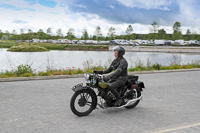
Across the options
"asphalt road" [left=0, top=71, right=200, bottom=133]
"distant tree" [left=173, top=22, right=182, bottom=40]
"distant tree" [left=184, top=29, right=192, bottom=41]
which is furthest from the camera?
"distant tree" [left=184, top=29, right=192, bottom=41]

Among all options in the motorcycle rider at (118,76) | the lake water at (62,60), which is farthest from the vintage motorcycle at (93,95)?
the lake water at (62,60)

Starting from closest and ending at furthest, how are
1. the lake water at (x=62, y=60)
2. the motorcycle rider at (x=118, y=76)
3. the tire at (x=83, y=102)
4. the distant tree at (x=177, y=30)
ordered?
the tire at (x=83, y=102) < the motorcycle rider at (x=118, y=76) < the lake water at (x=62, y=60) < the distant tree at (x=177, y=30)

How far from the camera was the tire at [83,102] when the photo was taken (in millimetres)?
5594

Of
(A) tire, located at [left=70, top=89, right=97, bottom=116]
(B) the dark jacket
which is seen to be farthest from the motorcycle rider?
(A) tire, located at [left=70, top=89, right=97, bottom=116]

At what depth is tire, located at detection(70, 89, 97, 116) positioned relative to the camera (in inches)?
220

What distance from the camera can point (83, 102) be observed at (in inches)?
227

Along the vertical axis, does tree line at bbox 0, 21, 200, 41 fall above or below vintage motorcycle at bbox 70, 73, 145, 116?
above

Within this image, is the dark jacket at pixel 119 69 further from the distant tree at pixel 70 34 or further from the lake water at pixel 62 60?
the distant tree at pixel 70 34

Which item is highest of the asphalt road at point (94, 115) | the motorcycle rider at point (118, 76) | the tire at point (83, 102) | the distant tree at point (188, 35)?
the distant tree at point (188, 35)

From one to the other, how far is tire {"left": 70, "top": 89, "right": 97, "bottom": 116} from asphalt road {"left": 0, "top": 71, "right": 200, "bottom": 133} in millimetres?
164

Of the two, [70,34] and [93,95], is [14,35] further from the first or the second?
[93,95]

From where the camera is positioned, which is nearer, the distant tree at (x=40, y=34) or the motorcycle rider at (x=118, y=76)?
the motorcycle rider at (x=118, y=76)

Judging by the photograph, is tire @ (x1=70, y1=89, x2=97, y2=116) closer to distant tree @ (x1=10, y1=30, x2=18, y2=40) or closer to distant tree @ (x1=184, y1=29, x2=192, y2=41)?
distant tree @ (x1=184, y1=29, x2=192, y2=41)

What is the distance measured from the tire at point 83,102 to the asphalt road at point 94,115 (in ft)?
0.54
